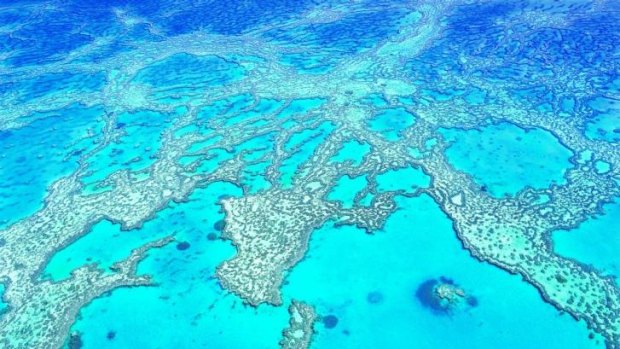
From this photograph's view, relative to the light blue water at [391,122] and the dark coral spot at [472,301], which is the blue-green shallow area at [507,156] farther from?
the dark coral spot at [472,301]

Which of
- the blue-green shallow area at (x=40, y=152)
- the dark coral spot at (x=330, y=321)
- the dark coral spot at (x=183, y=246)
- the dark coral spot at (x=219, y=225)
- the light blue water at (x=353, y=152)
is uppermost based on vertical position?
the light blue water at (x=353, y=152)

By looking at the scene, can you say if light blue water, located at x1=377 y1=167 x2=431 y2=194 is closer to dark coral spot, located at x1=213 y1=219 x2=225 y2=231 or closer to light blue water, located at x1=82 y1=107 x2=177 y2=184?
dark coral spot, located at x1=213 y1=219 x2=225 y2=231

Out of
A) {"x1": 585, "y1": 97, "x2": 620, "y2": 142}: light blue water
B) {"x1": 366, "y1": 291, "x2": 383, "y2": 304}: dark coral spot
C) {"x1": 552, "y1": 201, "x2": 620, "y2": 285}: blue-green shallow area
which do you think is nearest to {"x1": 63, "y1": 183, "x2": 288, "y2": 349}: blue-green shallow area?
{"x1": 366, "y1": 291, "x2": 383, "y2": 304}: dark coral spot

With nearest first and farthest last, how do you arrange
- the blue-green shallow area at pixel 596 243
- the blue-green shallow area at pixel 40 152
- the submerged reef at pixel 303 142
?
the blue-green shallow area at pixel 596 243, the submerged reef at pixel 303 142, the blue-green shallow area at pixel 40 152

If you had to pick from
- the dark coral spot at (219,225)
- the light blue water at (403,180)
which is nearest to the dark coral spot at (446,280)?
the light blue water at (403,180)

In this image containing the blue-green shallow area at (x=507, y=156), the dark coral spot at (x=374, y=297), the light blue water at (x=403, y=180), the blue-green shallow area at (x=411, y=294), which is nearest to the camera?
the blue-green shallow area at (x=411, y=294)

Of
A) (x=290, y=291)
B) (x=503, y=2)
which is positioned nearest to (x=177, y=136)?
(x=290, y=291)
